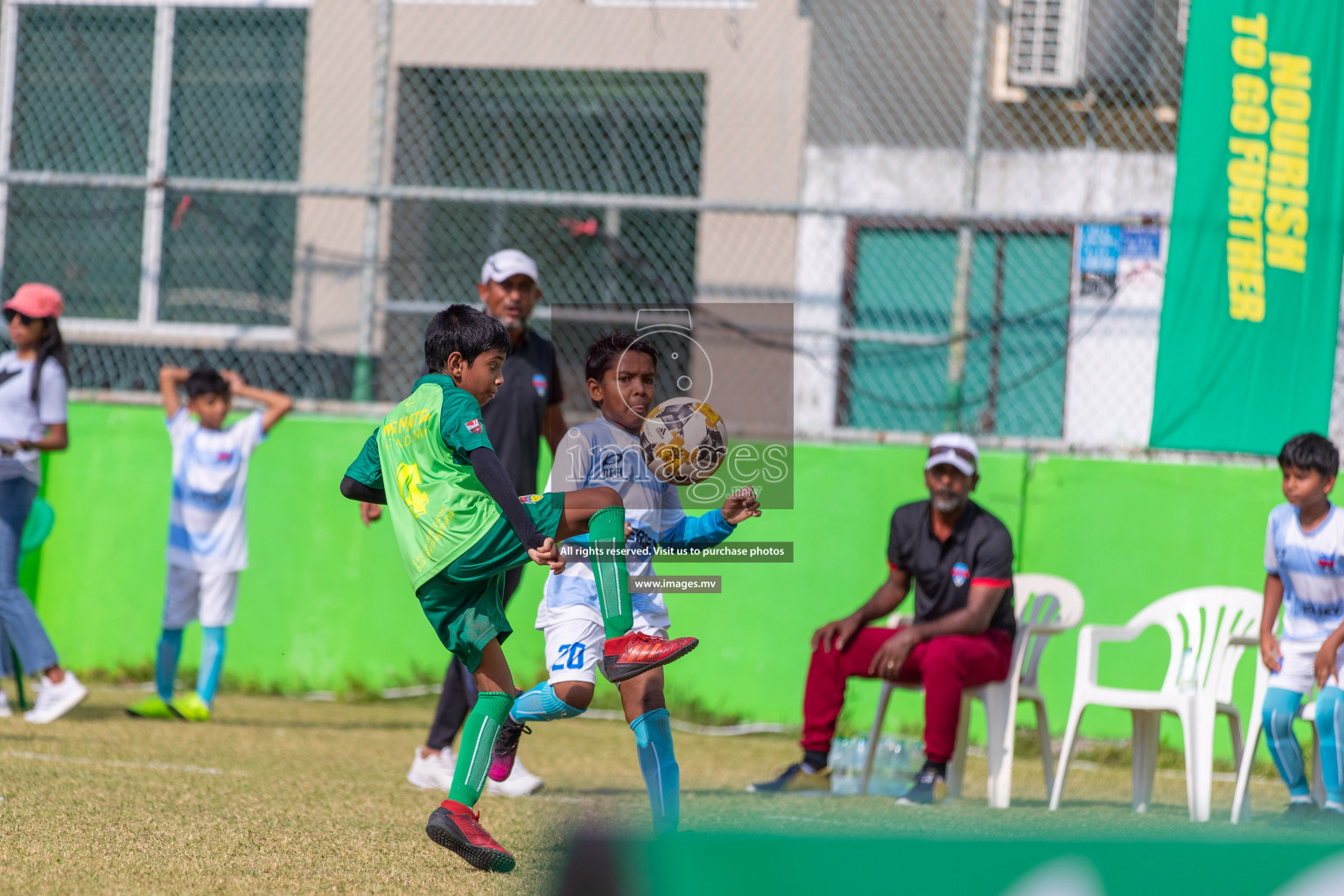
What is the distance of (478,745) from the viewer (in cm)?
377

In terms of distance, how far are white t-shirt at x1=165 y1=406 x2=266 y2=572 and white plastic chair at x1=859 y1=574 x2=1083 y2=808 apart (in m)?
3.17

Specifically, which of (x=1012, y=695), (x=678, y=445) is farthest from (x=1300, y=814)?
(x=678, y=445)

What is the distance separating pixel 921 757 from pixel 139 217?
7025mm

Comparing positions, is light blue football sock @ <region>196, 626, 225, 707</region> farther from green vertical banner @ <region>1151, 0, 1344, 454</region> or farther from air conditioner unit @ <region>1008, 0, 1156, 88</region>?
air conditioner unit @ <region>1008, 0, 1156, 88</region>

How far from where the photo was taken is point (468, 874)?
12.3 feet

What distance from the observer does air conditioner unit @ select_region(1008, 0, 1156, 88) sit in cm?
902

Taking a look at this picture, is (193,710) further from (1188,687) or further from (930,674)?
(1188,687)

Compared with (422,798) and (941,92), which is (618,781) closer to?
(422,798)

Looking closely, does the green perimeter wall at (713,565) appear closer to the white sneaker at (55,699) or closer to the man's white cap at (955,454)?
the man's white cap at (955,454)

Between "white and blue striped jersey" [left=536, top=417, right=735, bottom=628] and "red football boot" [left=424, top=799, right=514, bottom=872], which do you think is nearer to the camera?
"red football boot" [left=424, top=799, right=514, bottom=872]

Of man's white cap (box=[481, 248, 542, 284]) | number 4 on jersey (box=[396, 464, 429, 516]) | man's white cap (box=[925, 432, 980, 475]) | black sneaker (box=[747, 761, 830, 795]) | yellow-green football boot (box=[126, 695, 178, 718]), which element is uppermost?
man's white cap (box=[481, 248, 542, 284])

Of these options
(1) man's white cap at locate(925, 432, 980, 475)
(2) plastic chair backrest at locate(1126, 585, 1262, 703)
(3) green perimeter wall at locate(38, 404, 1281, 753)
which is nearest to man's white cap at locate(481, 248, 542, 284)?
(1) man's white cap at locate(925, 432, 980, 475)

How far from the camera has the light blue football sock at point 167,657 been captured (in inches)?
266

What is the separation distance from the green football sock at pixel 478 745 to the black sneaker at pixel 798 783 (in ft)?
6.95
